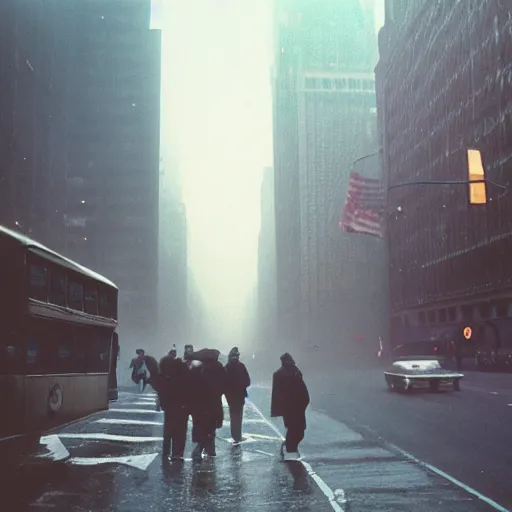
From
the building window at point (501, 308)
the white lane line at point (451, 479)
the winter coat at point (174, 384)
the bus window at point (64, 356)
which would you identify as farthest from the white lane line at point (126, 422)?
the building window at point (501, 308)

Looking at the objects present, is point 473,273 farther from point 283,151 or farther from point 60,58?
point 283,151

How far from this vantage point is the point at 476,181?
48.0 feet

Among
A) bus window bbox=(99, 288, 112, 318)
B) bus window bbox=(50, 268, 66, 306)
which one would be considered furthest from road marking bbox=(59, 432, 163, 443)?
bus window bbox=(50, 268, 66, 306)

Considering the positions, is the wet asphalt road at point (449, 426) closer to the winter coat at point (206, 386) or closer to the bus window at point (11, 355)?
the winter coat at point (206, 386)

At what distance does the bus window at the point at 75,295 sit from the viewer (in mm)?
12211

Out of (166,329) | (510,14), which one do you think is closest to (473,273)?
(510,14)

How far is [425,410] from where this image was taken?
62.8 ft

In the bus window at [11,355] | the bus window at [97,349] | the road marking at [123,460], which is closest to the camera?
the bus window at [11,355]

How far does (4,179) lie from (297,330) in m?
97.9

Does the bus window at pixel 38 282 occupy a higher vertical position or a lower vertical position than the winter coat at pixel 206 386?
higher

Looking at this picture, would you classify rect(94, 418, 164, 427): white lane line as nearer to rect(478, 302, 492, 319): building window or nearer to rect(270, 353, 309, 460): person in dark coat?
rect(270, 353, 309, 460): person in dark coat

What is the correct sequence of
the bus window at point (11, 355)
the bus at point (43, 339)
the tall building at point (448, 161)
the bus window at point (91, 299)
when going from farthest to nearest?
1. the tall building at point (448, 161)
2. the bus window at point (91, 299)
3. the bus at point (43, 339)
4. the bus window at point (11, 355)

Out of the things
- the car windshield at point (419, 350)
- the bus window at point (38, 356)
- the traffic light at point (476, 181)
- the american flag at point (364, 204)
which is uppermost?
the american flag at point (364, 204)

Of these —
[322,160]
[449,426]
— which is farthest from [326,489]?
[322,160]
